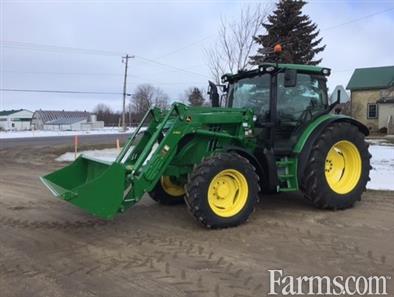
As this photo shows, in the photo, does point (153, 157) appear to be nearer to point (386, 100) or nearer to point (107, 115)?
point (386, 100)

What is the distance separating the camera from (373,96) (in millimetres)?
40531

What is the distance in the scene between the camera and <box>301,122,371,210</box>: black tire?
287 inches

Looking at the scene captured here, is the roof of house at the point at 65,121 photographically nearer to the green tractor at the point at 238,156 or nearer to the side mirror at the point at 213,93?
the side mirror at the point at 213,93

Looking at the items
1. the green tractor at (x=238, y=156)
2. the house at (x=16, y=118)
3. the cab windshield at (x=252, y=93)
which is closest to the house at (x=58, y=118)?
the house at (x=16, y=118)

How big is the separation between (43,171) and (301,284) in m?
11.3

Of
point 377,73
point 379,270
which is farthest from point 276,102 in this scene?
point 377,73

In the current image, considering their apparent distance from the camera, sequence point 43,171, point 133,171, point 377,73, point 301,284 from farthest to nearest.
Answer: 1. point 377,73
2. point 43,171
3. point 133,171
4. point 301,284

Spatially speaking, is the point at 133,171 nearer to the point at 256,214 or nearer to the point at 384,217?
the point at 256,214

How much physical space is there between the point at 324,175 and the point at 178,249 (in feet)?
9.40

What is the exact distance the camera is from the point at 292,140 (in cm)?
748

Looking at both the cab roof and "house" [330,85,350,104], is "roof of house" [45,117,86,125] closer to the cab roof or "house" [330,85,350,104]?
the cab roof

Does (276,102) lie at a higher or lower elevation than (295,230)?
higher

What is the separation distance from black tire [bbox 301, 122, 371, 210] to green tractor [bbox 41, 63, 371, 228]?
0.6 inches

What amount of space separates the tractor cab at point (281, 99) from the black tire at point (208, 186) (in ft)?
3.10
